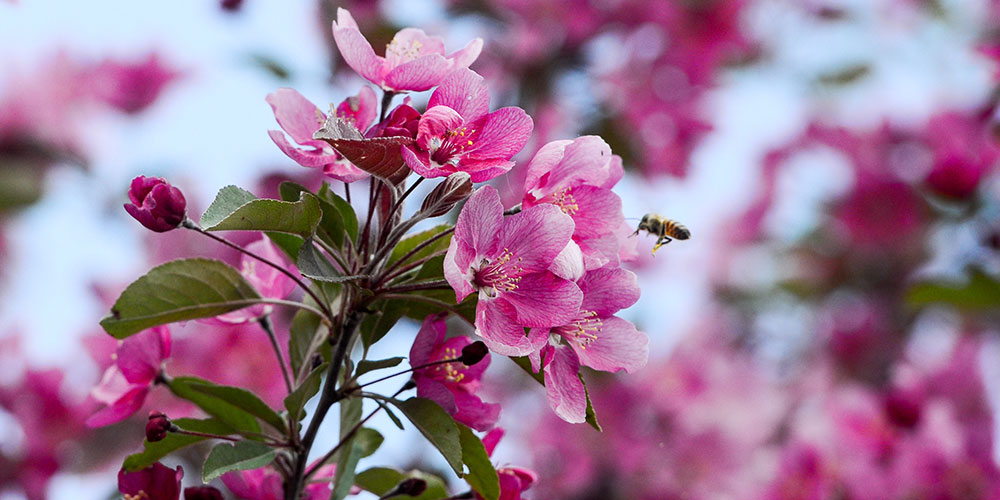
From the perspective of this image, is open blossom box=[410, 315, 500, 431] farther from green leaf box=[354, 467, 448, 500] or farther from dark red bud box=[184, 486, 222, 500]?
dark red bud box=[184, 486, 222, 500]

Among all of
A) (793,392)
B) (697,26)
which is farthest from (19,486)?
(793,392)

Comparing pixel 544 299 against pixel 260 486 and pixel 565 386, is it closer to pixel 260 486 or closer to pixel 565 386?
pixel 565 386

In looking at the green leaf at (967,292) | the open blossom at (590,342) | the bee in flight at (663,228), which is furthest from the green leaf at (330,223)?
the green leaf at (967,292)

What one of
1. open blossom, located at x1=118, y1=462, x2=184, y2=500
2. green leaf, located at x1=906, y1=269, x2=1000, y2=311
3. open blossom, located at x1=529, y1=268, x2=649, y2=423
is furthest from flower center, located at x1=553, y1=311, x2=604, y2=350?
green leaf, located at x1=906, y1=269, x2=1000, y2=311

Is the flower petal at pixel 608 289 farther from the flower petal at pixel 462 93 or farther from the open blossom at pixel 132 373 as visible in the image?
the open blossom at pixel 132 373

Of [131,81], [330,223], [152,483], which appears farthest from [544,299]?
[131,81]
